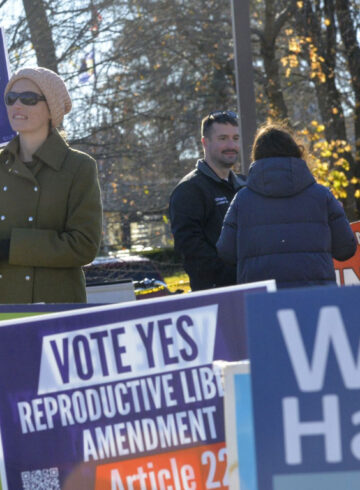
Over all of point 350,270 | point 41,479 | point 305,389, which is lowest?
point 41,479

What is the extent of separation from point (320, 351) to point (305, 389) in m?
0.10

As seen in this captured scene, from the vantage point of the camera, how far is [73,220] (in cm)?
459

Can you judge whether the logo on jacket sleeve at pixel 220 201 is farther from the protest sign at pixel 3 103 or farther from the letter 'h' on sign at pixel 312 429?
the letter 'h' on sign at pixel 312 429

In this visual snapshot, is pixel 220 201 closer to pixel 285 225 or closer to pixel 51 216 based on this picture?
pixel 285 225

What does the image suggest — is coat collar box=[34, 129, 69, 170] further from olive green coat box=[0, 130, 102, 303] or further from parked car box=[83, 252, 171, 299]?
parked car box=[83, 252, 171, 299]

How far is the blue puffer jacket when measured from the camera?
4.68 m

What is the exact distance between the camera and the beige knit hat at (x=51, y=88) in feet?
15.4

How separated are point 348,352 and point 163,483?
3.79 ft

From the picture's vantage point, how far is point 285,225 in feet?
15.4

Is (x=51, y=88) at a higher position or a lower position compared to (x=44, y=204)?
higher

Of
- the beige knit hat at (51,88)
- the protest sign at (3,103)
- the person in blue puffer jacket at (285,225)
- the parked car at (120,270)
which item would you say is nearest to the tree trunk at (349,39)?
the parked car at (120,270)

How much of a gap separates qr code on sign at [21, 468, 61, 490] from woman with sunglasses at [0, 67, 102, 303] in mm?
1023

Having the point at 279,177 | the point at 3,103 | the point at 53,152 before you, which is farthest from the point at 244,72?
the point at 53,152

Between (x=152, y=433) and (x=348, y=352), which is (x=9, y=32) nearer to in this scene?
(x=152, y=433)
